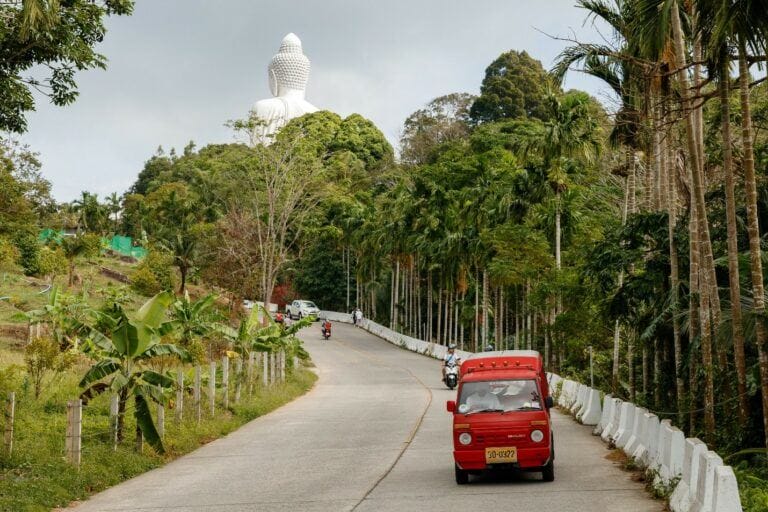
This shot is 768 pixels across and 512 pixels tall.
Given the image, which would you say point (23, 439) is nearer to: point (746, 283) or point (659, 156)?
point (746, 283)

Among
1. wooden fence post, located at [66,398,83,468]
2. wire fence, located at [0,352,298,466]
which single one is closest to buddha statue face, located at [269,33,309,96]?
wire fence, located at [0,352,298,466]

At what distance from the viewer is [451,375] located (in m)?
36.7

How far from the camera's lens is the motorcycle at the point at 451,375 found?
36719mm

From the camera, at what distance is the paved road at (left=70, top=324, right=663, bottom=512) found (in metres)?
13.3

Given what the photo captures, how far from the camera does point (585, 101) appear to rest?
38.4 m

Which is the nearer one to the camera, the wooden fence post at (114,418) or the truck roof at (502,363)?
the truck roof at (502,363)

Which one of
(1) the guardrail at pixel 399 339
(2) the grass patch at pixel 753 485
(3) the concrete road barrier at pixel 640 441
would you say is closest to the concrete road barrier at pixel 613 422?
(3) the concrete road barrier at pixel 640 441

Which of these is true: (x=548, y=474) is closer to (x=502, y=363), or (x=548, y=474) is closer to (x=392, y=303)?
(x=502, y=363)

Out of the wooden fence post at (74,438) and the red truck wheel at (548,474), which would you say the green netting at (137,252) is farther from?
the red truck wheel at (548,474)

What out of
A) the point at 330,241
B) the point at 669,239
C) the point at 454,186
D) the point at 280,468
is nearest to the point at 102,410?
the point at 280,468

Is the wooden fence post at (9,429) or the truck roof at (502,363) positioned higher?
the truck roof at (502,363)

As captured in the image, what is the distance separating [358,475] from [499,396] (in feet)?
9.15

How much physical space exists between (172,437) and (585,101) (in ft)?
79.6

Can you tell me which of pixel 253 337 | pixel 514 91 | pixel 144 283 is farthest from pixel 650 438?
pixel 514 91
